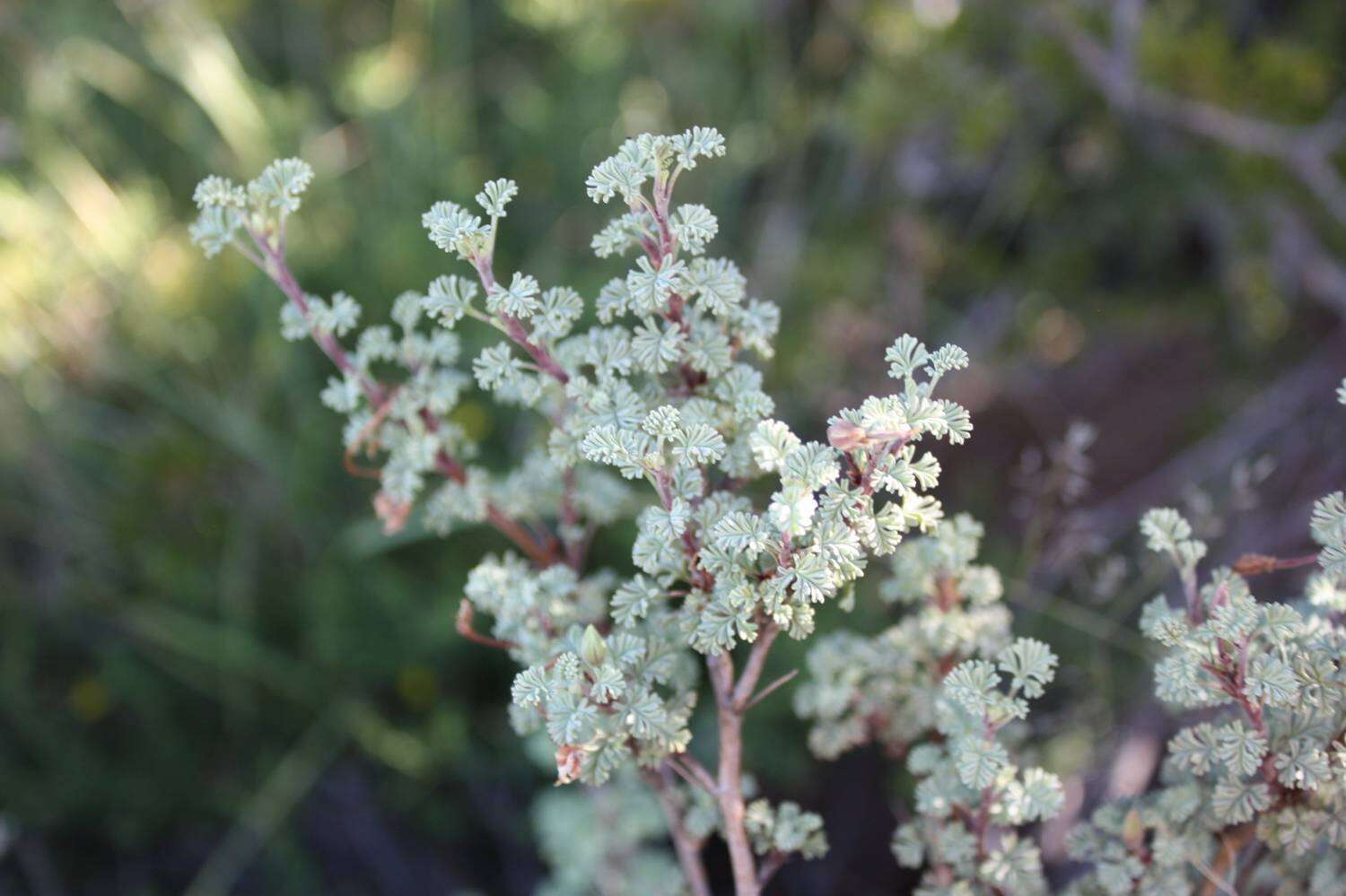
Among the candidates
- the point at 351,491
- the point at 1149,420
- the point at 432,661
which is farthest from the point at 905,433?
the point at 1149,420

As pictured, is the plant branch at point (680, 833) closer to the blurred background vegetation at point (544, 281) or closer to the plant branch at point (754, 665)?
the plant branch at point (754, 665)

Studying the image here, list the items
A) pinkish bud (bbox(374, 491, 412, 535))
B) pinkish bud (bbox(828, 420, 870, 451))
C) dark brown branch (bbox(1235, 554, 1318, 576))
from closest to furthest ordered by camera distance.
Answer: pinkish bud (bbox(828, 420, 870, 451)), dark brown branch (bbox(1235, 554, 1318, 576)), pinkish bud (bbox(374, 491, 412, 535))

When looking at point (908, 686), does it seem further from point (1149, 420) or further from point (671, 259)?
point (1149, 420)

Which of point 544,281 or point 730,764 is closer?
point 730,764

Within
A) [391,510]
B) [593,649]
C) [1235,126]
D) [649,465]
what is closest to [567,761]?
[593,649]

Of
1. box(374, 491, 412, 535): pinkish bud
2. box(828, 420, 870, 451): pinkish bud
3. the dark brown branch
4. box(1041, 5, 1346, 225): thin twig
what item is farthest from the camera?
box(1041, 5, 1346, 225): thin twig

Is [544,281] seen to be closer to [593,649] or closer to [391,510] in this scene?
[391,510]

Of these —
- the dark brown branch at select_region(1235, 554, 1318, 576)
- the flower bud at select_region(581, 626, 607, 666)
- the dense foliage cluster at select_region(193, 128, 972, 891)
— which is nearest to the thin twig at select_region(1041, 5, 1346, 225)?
the dark brown branch at select_region(1235, 554, 1318, 576)

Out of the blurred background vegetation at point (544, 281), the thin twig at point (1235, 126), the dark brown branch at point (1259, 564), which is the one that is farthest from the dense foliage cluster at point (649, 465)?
the thin twig at point (1235, 126)

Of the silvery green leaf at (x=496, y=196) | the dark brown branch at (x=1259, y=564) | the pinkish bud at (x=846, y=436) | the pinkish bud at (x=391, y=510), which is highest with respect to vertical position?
the silvery green leaf at (x=496, y=196)

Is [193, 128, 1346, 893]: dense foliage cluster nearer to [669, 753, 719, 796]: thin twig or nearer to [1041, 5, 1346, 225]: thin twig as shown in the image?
[669, 753, 719, 796]: thin twig
